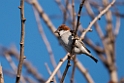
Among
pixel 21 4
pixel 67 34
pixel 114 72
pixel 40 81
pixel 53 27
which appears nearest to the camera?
pixel 21 4

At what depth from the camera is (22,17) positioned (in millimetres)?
960

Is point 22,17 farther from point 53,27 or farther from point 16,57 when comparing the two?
point 16,57

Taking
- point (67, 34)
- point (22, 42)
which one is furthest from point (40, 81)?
point (22, 42)

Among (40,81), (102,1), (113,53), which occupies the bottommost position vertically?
(40,81)

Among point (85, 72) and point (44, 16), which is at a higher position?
point (44, 16)

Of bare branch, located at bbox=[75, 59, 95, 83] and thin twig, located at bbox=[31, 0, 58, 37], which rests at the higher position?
thin twig, located at bbox=[31, 0, 58, 37]

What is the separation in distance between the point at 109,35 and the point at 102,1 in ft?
1.06

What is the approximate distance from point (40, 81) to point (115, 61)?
0.71 meters

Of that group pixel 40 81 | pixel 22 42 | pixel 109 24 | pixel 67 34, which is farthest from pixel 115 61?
pixel 22 42

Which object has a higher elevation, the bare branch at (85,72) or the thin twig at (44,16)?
the thin twig at (44,16)

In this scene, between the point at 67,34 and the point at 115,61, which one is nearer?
the point at 67,34

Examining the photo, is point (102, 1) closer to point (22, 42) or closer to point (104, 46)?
point (104, 46)

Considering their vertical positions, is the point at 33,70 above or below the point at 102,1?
below

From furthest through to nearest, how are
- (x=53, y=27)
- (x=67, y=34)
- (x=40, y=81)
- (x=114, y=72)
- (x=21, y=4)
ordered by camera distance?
(x=114, y=72), (x=40, y=81), (x=53, y=27), (x=67, y=34), (x=21, y=4)
